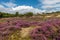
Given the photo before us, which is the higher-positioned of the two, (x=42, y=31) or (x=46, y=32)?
(x=42, y=31)

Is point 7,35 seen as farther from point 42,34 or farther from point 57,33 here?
point 57,33

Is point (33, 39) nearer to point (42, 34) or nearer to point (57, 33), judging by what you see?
point (42, 34)

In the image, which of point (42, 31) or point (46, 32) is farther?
point (42, 31)

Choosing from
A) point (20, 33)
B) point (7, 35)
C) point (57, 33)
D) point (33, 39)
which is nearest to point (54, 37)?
point (57, 33)

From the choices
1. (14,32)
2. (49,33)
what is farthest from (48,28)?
(14,32)

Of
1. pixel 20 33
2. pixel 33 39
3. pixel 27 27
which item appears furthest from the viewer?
pixel 27 27

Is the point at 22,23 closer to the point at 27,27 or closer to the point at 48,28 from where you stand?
the point at 27,27

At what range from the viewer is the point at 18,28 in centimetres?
2212

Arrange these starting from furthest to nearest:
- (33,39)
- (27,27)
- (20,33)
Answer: (27,27)
(20,33)
(33,39)

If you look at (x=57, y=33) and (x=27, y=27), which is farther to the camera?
(x=27, y=27)

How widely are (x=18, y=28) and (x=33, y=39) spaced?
9.99 feet

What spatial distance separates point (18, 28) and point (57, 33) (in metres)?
4.75

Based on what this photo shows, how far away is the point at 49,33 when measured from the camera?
2059 cm

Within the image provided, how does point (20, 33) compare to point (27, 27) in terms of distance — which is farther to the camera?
point (27, 27)
